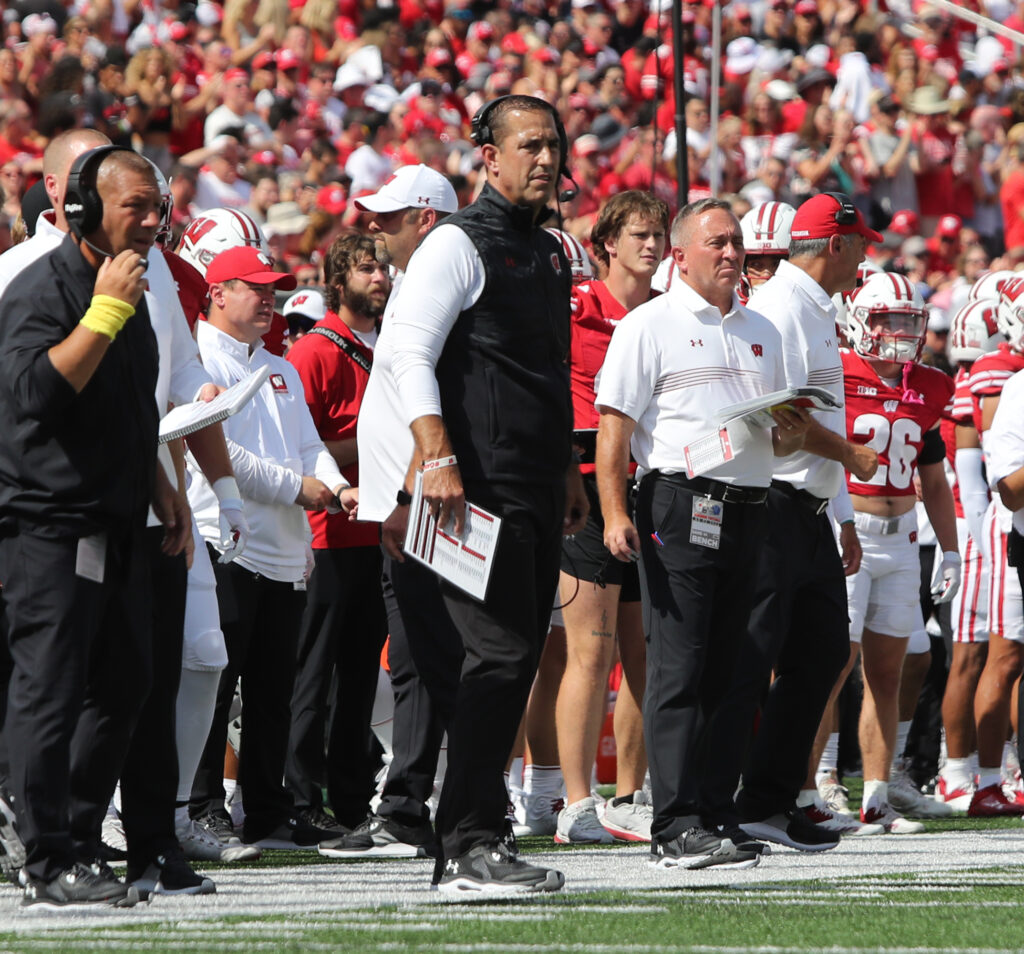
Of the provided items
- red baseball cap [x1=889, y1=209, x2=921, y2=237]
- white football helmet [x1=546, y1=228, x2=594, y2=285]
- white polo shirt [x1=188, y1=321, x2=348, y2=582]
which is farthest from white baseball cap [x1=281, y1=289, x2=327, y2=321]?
red baseball cap [x1=889, y1=209, x2=921, y2=237]

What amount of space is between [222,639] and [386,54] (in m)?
13.5

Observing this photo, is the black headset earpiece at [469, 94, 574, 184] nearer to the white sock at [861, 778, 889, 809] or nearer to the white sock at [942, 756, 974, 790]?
the white sock at [861, 778, 889, 809]

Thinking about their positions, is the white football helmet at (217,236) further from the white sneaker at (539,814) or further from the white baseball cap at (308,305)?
the white sneaker at (539,814)

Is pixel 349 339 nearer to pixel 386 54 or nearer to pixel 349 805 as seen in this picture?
pixel 349 805

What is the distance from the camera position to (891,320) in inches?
325

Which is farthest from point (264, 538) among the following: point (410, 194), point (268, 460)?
point (410, 194)

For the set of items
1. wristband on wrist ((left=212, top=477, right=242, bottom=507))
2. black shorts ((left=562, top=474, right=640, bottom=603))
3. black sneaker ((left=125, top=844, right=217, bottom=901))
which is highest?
wristband on wrist ((left=212, top=477, right=242, bottom=507))

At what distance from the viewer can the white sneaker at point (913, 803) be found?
28.3 feet

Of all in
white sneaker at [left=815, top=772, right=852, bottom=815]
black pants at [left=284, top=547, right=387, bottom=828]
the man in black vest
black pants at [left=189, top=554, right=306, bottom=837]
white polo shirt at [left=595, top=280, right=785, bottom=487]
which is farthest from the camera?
white sneaker at [left=815, top=772, right=852, bottom=815]

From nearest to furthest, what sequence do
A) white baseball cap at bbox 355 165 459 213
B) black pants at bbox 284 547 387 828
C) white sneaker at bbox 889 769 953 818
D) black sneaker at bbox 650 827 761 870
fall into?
black sneaker at bbox 650 827 761 870, black pants at bbox 284 547 387 828, white baseball cap at bbox 355 165 459 213, white sneaker at bbox 889 769 953 818

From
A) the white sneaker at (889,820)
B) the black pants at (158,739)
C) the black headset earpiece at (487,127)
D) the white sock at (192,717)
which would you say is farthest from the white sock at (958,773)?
the black pants at (158,739)

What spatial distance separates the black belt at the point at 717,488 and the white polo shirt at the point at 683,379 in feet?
0.06

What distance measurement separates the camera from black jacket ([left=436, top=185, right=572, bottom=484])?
5070 mm

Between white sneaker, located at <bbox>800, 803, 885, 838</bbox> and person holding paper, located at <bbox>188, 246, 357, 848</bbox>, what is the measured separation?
2.05 metres
